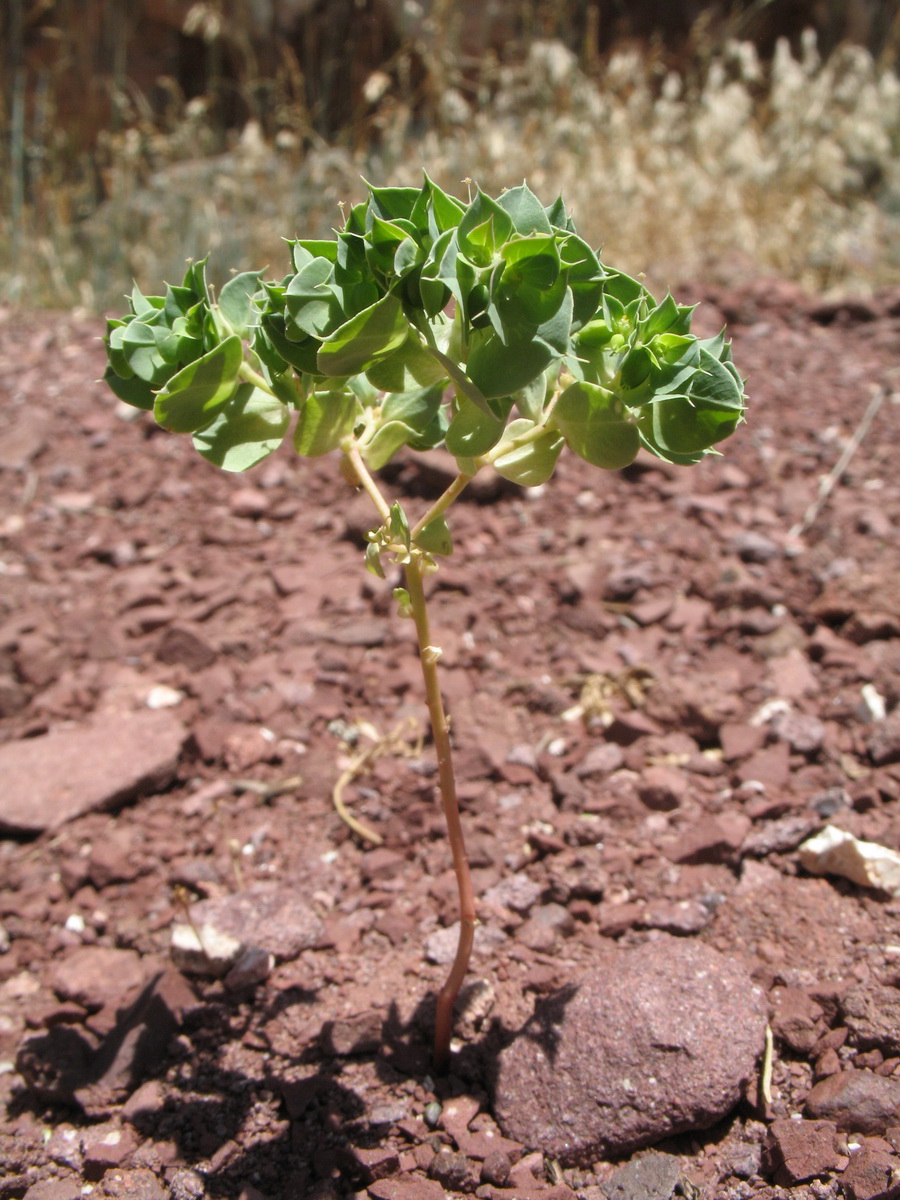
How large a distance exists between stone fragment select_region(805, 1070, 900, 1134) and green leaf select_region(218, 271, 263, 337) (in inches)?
54.5

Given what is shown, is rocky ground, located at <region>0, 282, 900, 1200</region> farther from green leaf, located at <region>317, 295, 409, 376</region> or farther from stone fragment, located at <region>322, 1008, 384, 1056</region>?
green leaf, located at <region>317, 295, 409, 376</region>

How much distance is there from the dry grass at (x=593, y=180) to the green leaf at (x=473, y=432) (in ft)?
12.2

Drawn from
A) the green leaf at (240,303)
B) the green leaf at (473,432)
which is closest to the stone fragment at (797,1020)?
the green leaf at (473,432)

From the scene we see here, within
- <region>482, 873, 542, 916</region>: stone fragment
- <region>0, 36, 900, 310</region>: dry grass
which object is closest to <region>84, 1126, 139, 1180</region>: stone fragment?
<region>482, 873, 542, 916</region>: stone fragment

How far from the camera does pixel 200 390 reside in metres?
1.20

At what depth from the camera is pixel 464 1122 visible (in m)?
1.55

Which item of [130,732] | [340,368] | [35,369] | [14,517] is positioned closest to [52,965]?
[130,732]

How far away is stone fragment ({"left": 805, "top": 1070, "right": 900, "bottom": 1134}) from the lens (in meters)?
1.43

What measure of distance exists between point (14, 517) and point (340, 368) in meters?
2.67

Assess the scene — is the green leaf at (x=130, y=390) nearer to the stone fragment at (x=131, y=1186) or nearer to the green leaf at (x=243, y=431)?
the green leaf at (x=243, y=431)

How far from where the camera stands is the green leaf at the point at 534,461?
1315mm

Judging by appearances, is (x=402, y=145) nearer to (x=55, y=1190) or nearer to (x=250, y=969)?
(x=250, y=969)

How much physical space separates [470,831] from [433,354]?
1235mm

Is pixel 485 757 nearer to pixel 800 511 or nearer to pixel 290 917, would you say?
pixel 290 917
